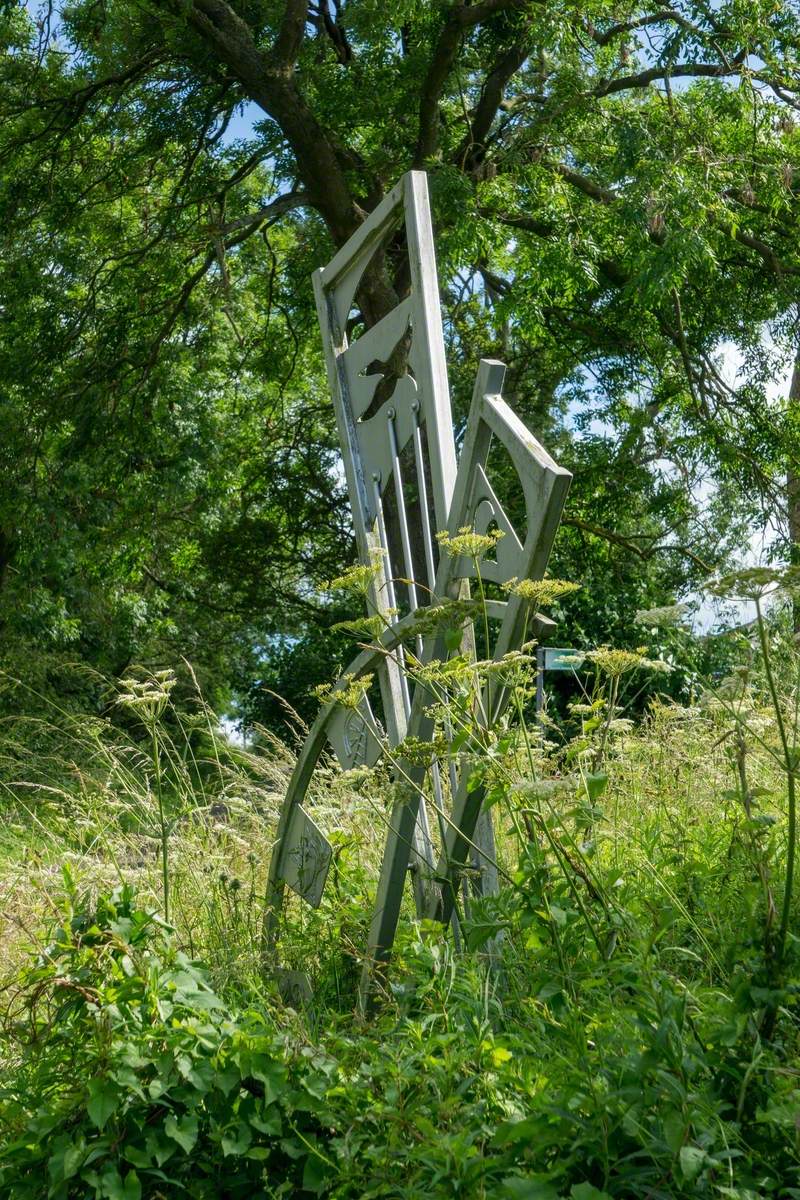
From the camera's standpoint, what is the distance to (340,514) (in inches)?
643

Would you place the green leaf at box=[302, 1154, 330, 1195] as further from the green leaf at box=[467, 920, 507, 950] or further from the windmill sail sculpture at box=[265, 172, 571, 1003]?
the windmill sail sculpture at box=[265, 172, 571, 1003]

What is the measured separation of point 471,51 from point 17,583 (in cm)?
707

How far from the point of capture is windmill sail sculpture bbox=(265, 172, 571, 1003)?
3.26 metres

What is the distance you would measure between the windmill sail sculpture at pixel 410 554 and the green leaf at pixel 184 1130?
0.80 metres

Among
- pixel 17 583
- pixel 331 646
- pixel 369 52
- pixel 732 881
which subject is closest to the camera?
pixel 732 881

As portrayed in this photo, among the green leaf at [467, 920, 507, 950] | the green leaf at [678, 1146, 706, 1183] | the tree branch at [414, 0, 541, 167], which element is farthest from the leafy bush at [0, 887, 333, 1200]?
the tree branch at [414, 0, 541, 167]

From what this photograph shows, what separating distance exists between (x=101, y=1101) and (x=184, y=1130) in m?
0.20

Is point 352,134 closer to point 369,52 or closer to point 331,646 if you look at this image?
point 369,52

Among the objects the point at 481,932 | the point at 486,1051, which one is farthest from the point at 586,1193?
the point at 481,932

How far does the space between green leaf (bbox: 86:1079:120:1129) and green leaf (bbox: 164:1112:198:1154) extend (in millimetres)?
126

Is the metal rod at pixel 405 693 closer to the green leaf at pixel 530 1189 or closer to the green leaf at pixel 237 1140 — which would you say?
the green leaf at pixel 237 1140

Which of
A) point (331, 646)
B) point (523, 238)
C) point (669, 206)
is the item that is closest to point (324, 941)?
point (669, 206)

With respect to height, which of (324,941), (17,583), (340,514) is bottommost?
(324,941)

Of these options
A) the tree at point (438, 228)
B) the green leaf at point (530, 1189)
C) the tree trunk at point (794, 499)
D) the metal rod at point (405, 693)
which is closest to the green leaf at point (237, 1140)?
the green leaf at point (530, 1189)
